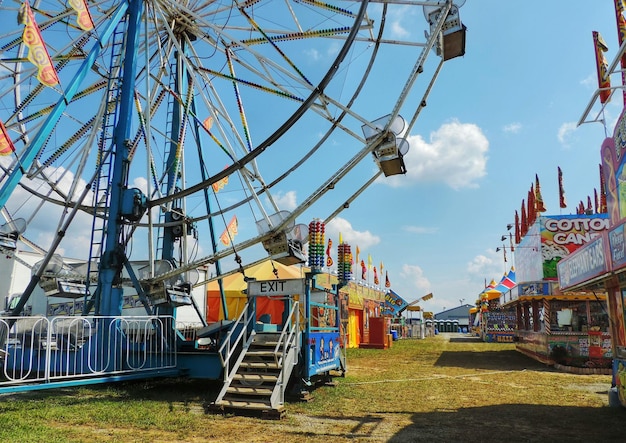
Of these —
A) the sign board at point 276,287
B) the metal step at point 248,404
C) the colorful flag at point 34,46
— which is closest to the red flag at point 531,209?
the sign board at point 276,287

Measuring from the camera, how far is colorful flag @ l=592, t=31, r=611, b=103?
926cm

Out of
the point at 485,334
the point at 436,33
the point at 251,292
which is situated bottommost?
the point at 485,334

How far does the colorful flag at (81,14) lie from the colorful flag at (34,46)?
5.04 ft

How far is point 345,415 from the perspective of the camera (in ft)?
29.6

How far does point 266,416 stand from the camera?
8.61 m

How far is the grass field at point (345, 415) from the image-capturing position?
24.2 ft

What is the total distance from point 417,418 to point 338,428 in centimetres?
176

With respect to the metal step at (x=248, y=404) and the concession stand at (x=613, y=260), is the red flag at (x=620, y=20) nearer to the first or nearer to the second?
the concession stand at (x=613, y=260)

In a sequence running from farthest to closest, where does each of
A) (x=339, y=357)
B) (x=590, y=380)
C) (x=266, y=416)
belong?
(x=590, y=380)
(x=339, y=357)
(x=266, y=416)

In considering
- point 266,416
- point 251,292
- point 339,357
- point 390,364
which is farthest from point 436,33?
point 390,364

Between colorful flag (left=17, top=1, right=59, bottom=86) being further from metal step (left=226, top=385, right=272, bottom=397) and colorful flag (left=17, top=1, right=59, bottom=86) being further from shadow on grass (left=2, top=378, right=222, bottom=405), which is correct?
metal step (left=226, top=385, right=272, bottom=397)

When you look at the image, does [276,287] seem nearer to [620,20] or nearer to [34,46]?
[34,46]

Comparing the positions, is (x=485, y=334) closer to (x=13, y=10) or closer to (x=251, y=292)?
(x=251, y=292)

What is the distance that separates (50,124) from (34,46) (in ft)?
5.60
